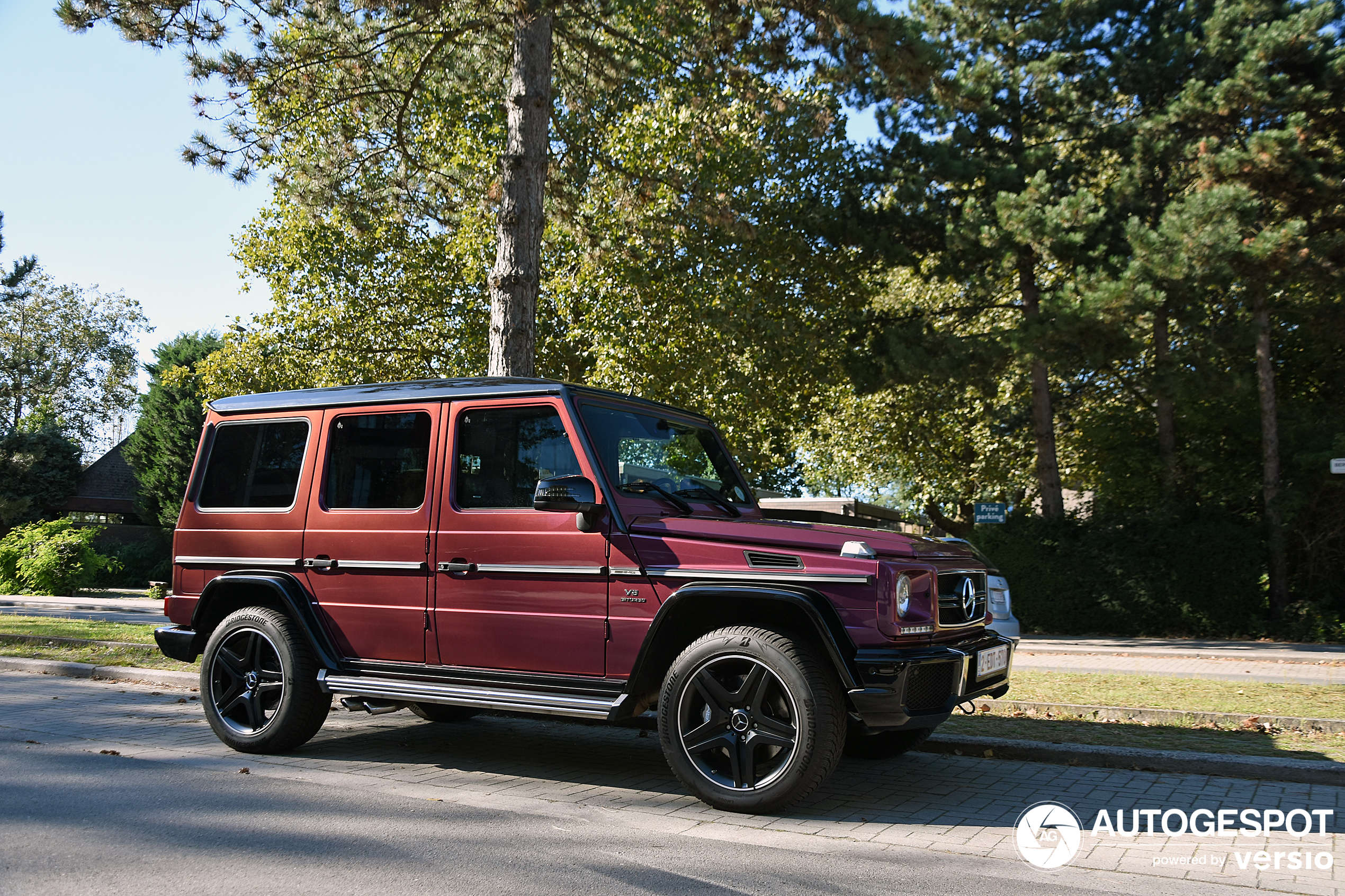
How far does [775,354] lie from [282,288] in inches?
500

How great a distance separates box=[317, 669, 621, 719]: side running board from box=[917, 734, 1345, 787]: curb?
2863 millimetres

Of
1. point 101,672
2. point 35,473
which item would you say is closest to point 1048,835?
point 101,672

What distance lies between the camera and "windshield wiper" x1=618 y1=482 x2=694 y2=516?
19.0ft

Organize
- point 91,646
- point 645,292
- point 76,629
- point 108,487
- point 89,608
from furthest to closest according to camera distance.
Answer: point 108,487 < point 89,608 < point 645,292 < point 76,629 < point 91,646

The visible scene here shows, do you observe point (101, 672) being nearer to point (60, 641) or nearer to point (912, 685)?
point (60, 641)

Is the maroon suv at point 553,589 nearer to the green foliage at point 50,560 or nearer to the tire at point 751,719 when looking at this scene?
the tire at point 751,719

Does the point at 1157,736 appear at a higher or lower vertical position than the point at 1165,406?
lower

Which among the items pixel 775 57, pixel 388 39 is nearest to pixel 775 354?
pixel 775 57

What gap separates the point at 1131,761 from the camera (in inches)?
253

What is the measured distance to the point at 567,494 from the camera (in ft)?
17.4

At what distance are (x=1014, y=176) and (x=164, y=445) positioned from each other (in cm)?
3055

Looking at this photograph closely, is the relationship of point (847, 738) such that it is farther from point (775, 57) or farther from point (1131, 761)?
point (775, 57)

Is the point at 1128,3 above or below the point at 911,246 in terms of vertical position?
above

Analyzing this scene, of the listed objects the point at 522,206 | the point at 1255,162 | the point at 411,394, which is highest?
the point at 1255,162
